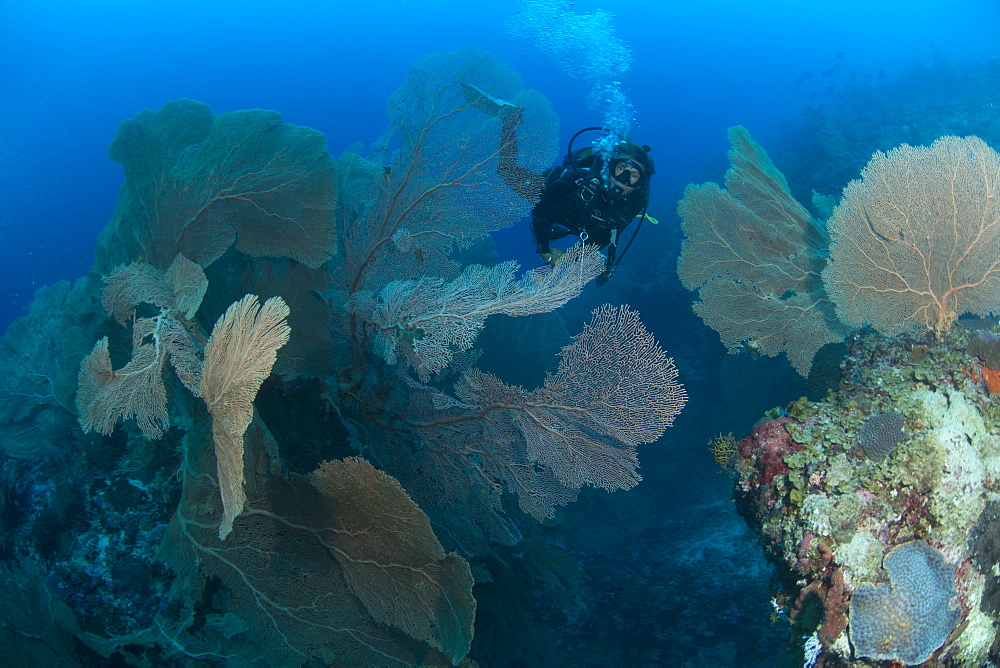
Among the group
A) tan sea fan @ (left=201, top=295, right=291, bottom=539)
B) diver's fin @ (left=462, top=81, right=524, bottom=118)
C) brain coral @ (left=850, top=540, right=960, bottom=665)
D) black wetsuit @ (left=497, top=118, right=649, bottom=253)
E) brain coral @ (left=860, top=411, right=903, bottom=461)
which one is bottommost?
brain coral @ (left=850, top=540, right=960, bottom=665)

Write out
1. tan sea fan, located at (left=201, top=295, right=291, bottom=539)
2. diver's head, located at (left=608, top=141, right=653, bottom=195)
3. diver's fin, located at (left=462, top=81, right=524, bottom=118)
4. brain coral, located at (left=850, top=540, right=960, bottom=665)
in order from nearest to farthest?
1. tan sea fan, located at (left=201, top=295, right=291, bottom=539)
2. brain coral, located at (left=850, top=540, right=960, bottom=665)
3. diver's head, located at (left=608, top=141, right=653, bottom=195)
4. diver's fin, located at (left=462, top=81, right=524, bottom=118)

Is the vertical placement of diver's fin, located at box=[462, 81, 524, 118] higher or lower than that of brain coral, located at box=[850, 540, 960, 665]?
higher

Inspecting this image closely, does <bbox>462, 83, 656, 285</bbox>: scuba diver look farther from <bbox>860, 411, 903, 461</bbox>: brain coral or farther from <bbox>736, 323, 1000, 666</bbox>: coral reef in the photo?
<bbox>860, 411, 903, 461</bbox>: brain coral

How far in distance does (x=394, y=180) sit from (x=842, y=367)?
14.2ft

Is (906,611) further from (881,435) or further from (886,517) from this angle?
(881,435)

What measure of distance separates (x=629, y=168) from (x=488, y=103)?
1.54 metres

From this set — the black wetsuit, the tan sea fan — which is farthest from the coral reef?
the tan sea fan

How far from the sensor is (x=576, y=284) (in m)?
3.24

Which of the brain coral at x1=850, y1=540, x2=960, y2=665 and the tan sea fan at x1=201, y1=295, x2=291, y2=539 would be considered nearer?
the tan sea fan at x1=201, y1=295, x2=291, y2=539

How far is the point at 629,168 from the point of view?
4.09 meters

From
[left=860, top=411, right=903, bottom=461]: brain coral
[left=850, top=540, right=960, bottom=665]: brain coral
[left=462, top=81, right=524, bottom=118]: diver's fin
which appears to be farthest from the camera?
[left=462, top=81, right=524, bottom=118]: diver's fin

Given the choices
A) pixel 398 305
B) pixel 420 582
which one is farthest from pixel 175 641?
pixel 398 305

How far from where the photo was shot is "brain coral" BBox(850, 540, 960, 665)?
244 cm

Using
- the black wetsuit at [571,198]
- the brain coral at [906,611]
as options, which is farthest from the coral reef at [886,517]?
the black wetsuit at [571,198]
